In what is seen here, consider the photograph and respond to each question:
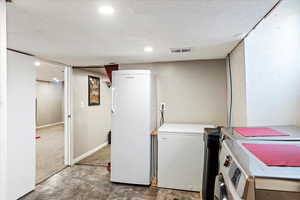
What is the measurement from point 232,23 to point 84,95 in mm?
3387

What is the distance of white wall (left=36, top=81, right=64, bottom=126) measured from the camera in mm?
7840

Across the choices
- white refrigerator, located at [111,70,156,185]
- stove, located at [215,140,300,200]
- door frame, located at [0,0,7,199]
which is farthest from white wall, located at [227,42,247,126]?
door frame, located at [0,0,7,199]

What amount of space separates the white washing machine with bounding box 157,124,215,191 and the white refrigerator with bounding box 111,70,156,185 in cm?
22

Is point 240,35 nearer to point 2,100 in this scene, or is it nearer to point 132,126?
point 132,126

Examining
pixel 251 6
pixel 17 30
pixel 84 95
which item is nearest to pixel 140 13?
pixel 251 6

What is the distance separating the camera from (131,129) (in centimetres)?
275

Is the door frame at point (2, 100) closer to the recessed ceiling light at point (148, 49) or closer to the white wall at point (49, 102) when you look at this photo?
the recessed ceiling light at point (148, 49)

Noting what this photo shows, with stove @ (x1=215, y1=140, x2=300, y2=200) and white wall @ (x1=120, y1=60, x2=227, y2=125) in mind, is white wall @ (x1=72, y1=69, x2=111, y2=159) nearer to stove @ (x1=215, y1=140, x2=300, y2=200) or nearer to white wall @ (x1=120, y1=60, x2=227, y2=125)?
white wall @ (x1=120, y1=60, x2=227, y2=125)

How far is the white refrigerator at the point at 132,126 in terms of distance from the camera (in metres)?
2.71

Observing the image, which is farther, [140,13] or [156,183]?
[156,183]

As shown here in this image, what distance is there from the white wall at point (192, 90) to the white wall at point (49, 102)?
21.7 ft

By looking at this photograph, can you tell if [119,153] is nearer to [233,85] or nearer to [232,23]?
[233,85]

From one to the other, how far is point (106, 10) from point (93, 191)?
2474 millimetres

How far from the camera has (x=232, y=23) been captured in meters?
1.57
